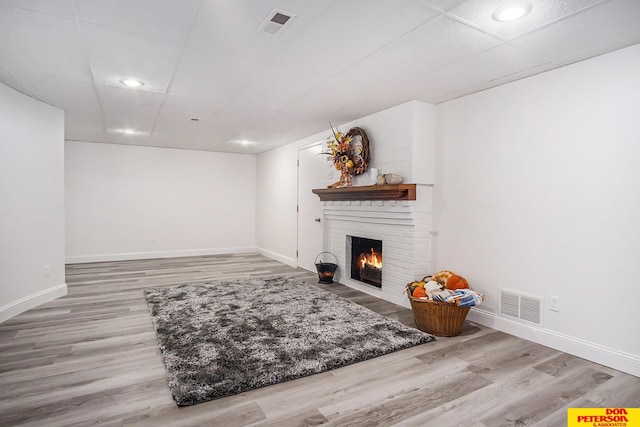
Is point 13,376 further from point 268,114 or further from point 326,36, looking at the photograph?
point 268,114

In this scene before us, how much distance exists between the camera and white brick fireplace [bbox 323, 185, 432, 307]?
12.9 feet

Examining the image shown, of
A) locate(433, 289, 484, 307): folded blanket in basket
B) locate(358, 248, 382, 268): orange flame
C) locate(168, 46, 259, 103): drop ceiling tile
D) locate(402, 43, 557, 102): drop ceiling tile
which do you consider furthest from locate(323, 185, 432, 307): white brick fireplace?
locate(168, 46, 259, 103): drop ceiling tile

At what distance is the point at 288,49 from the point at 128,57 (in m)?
1.28

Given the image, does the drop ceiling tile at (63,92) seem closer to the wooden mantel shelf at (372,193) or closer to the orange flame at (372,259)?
the wooden mantel shelf at (372,193)

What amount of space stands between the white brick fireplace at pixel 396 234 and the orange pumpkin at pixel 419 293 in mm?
560

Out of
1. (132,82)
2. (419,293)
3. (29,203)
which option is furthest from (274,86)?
(29,203)

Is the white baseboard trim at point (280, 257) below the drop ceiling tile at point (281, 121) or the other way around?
below

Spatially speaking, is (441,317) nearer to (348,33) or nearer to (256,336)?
(256,336)

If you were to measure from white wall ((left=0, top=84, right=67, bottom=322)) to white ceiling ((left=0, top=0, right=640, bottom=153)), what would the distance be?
0.99ft

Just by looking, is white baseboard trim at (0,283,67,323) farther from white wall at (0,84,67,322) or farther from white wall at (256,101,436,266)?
white wall at (256,101,436,266)

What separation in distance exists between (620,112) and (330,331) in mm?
2781

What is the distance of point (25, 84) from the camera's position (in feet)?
11.4

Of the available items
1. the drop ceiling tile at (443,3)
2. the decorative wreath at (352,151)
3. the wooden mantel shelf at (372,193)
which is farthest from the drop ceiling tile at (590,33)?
the decorative wreath at (352,151)

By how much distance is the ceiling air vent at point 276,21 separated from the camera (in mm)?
2102
